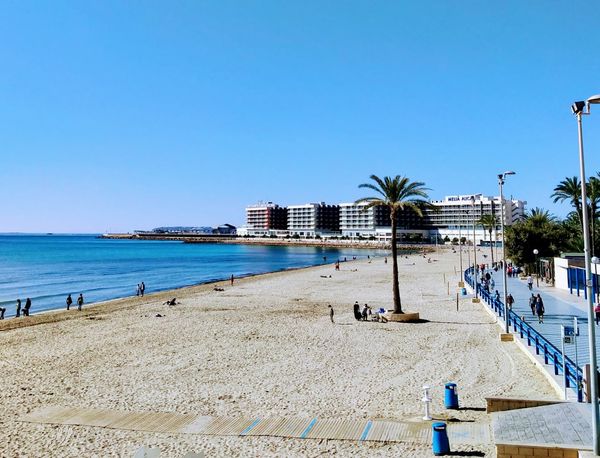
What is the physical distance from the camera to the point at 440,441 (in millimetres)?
9859

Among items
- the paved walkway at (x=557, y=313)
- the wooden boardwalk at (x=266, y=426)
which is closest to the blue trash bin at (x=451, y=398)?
the wooden boardwalk at (x=266, y=426)

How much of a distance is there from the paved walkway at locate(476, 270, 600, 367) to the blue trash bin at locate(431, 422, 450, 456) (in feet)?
16.6

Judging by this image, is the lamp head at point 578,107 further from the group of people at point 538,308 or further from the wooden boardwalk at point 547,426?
the group of people at point 538,308

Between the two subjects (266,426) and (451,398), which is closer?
(266,426)

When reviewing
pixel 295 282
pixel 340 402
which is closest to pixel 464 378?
pixel 340 402

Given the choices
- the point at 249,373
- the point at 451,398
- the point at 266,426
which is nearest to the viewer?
the point at 266,426

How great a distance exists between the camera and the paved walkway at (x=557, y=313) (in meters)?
16.5

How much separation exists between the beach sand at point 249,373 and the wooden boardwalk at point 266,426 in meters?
0.33

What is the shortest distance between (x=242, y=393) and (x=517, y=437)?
26.4 ft

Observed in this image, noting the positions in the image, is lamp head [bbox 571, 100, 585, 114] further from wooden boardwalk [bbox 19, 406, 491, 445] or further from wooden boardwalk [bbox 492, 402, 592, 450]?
wooden boardwalk [bbox 19, 406, 491, 445]

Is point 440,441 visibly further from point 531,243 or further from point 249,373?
point 531,243

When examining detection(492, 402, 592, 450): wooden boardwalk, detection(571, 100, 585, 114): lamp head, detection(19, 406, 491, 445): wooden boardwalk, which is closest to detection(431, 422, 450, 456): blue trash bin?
detection(19, 406, 491, 445): wooden boardwalk

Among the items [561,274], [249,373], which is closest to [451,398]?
[249,373]

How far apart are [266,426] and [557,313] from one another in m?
18.1
